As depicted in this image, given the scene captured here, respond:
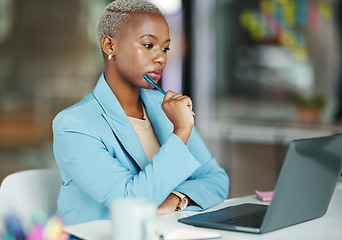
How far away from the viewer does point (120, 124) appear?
4.63 feet

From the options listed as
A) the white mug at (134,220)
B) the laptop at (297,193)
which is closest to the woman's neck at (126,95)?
the laptop at (297,193)

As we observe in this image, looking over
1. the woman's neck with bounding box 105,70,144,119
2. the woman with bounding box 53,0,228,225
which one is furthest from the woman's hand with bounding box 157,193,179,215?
the woman's neck with bounding box 105,70,144,119

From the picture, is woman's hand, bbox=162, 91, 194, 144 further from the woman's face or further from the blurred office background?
the blurred office background

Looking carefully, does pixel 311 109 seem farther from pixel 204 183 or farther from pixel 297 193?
pixel 297 193

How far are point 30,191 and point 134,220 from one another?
0.87 metres

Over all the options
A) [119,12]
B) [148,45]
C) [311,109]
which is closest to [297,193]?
[148,45]

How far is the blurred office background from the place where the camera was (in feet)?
16.3

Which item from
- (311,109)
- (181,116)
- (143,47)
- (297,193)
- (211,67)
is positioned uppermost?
(143,47)

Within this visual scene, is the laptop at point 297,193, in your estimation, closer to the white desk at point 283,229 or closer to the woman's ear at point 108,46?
the white desk at point 283,229

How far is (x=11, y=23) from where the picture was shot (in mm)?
5305

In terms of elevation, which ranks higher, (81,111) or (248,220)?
(81,111)

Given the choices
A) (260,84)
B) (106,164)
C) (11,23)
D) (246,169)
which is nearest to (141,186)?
(106,164)

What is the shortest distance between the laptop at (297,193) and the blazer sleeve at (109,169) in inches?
5.1

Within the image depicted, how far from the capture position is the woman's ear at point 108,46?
143 centimetres
